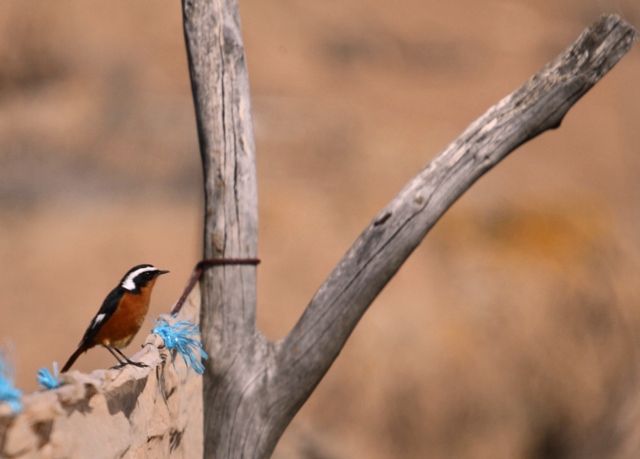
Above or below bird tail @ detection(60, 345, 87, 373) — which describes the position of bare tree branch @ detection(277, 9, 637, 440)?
above

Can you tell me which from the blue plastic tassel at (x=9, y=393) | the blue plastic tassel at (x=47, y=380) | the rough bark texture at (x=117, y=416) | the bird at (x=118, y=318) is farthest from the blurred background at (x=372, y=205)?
the blue plastic tassel at (x=9, y=393)

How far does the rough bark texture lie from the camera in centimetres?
133

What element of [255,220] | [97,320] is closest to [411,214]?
[255,220]

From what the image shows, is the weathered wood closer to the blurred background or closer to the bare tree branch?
the bare tree branch

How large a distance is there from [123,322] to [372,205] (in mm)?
5260


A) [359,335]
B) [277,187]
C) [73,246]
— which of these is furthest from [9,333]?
[359,335]

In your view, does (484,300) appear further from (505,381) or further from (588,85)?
(588,85)

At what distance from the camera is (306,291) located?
731 cm

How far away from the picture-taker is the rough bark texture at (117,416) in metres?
1.33

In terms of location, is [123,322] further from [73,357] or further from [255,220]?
[255,220]

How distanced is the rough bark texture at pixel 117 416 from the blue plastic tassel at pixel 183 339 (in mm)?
32

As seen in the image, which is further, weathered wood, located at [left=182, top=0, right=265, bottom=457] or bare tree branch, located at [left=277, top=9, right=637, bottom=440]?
weathered wood, located at [left=182, top=0, right=265, bottom=457]

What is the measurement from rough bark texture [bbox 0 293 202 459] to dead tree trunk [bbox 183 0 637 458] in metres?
0.15

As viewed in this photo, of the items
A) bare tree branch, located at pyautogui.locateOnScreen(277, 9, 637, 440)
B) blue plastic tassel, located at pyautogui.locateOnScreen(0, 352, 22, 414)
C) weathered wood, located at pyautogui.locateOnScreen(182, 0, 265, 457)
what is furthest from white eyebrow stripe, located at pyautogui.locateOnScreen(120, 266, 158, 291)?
blue plastic tassel, located at pyautogui.locateOnScreen(0, 352, 22, 414)
